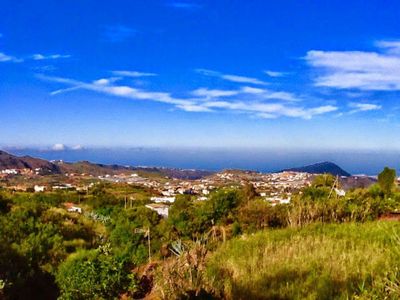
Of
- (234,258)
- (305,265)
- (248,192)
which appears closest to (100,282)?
(234,258)

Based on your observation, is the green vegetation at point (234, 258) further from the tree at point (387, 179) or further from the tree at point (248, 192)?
the tree at point (248, 192)

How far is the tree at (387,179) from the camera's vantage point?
16.7 m

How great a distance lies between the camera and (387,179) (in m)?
17.1

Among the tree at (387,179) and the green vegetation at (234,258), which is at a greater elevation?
the tree at (387,179)

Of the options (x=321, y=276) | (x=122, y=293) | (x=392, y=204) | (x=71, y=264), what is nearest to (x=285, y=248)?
(x=321, y=276)

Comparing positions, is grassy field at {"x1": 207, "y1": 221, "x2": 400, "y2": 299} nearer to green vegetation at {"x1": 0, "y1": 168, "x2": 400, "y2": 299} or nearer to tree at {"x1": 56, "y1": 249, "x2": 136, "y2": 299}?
green vegetation at {"x1": 0, "y1": 168, "x2": 400, "y2": 299}

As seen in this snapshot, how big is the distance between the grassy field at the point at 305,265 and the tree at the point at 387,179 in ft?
30.1

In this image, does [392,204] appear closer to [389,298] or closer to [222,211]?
[222,211]

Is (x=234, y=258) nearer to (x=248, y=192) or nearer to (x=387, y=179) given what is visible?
(x=387, y=179)

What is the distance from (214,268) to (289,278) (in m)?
1.09

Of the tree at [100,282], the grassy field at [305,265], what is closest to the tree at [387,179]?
the grassy field at [305,265]

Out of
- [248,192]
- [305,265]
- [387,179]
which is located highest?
[387,179]

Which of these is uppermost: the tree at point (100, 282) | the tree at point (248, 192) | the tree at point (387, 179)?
the tree at point (387, 179)

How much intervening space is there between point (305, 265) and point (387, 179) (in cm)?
1246
